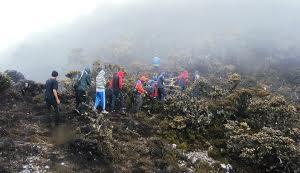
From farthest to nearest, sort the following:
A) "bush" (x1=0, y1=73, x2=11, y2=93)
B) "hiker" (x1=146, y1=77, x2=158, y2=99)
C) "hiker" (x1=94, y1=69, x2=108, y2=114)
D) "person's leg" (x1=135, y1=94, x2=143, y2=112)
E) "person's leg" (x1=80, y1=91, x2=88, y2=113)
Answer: "hiker" (x1=146, y1=77, x2=158, y2=99) < "person's leg" (x1=135, y1=94, x2=143, y2=112) < "bush" (x1=0, y1=73, x2=11, y2=93) < "hiker" (x1=94, y1=69, x2=108, y2=114) < "person's leg" (x1=80, y1=91, x2=88, y2=113)

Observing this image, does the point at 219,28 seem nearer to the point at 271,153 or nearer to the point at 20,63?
the point at 20,63

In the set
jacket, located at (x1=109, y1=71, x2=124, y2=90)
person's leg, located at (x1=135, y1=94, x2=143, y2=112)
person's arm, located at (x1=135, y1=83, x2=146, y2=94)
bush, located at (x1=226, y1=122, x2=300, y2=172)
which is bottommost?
bush, located at (x1=226, y1=122, x2=300, y2=172)

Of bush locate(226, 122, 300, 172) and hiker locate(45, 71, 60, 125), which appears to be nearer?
bush locate(226, 122, 300, 172)

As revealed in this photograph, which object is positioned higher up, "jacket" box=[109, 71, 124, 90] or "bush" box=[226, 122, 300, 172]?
"jacket" box=[109, 71, 124, 90]

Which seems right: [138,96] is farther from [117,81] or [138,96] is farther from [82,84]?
[82,84]

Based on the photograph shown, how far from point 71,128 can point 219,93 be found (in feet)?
29.8

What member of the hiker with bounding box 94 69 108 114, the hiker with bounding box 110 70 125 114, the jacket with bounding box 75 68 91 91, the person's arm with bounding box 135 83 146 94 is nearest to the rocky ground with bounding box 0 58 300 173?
the hiker with bounding box 110 70 125 114

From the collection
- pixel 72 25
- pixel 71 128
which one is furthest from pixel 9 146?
pixel 72 25

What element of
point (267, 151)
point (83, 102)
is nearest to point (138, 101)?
point (83, 102)

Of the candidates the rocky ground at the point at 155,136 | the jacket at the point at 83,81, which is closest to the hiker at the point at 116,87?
the rocky ground at the point at 155,136

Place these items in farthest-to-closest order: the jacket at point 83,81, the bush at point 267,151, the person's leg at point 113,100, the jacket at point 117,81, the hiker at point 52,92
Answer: the person's leg at point 113,100 < the jacket at point 117,81 < the jacket at point 83,81 < the hiker at point 52,92 < the bush at point 267,151

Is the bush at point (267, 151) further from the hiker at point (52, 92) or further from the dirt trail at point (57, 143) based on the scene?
the hiker at point (52, 92)

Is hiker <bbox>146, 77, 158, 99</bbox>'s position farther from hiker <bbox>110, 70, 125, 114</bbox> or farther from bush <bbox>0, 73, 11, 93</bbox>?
bush <bbox>0, 73, 11, 93</bbox>

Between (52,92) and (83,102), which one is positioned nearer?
(52,92)
